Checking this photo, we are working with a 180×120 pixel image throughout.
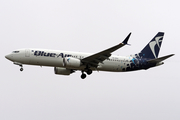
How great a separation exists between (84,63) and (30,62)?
7022mm

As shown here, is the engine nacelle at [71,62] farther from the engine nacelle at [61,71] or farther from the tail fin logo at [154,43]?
the tail fin logo at [154,43]

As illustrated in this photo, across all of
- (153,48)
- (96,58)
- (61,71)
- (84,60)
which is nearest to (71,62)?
(84,60)

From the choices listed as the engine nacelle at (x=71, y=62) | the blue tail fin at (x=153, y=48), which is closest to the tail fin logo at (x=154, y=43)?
the blue tail fin at (x=153, y=48)

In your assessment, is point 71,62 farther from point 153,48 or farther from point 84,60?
point 153,48

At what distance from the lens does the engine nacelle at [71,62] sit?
137ft

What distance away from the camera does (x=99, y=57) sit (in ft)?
139

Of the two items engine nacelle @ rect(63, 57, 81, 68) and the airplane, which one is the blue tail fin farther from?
engine nacelle @ rect(63, 57, 81, 68)

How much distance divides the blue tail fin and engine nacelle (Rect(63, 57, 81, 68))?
405 inches

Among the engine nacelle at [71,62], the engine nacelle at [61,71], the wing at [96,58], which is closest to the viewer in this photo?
the wing at [96,58]

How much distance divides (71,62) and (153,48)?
14.1 metres

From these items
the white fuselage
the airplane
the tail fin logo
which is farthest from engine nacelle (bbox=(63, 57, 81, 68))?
the tail fin logo

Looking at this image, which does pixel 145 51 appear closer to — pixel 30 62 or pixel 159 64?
pixel 159 64

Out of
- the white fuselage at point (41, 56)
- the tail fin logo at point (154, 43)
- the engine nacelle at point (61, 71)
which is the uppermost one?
the tail fin logo at point (154, 43)

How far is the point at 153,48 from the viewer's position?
1935 inches
